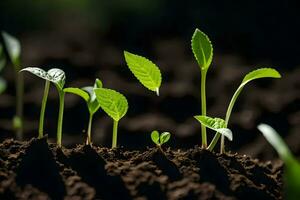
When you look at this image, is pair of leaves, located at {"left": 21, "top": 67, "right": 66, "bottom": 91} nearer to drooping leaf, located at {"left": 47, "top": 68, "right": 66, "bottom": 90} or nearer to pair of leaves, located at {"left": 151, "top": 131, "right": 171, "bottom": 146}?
drooping leaf, located at {"left": 47, "top": 68, "right": 66, "bottom": 90}

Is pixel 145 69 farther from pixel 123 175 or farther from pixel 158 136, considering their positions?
pixel 123 175

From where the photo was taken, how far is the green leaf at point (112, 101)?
177 centimetres

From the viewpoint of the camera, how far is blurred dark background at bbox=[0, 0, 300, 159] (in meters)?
3.21

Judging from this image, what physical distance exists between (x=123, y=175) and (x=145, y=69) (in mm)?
334

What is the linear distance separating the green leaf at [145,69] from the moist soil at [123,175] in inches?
8.1

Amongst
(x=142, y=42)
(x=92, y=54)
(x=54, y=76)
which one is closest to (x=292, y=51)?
(x=142, y=42)

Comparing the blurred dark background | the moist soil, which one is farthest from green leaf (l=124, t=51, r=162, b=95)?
the blurred dark background

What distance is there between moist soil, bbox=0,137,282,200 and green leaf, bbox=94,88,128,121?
10 cm

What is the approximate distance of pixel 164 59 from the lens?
12.8 feet

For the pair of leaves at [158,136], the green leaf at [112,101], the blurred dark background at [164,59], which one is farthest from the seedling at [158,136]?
the blurred dark background at [164,59]

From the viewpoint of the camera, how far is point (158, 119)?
327cm

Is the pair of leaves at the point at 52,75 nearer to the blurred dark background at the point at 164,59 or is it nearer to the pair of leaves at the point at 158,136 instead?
the pair of leaves at the point at 158,136

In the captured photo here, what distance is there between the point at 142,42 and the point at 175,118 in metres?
0.92

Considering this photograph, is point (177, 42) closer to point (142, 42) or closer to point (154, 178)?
point (142, 42)
